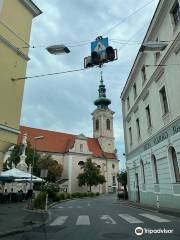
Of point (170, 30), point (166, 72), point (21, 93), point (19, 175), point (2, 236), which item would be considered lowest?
point (2, 236)

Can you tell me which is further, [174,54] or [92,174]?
[92,174]

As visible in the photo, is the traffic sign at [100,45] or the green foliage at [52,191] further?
the green foliage at [52,191]

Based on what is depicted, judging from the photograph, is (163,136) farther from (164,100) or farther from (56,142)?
(56,142)

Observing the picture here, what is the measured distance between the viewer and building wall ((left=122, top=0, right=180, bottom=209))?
51.1 feet

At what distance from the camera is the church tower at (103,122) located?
7844cm

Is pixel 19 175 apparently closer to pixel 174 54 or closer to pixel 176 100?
pixel 176 100

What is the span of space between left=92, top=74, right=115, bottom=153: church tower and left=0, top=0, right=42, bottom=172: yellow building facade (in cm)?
6758

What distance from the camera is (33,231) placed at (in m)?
8.65

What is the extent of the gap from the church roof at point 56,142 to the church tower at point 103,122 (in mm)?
2113

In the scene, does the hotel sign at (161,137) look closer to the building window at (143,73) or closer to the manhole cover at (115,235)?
the building window at (143,73)

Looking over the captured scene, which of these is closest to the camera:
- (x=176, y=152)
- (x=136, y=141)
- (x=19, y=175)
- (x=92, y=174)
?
(x=176, y=152)

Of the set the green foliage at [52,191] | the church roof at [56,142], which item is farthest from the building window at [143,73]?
the church roof at [56,142]

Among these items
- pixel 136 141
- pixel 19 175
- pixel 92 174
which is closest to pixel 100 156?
pixel 92 174

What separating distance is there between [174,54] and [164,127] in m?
4.90
